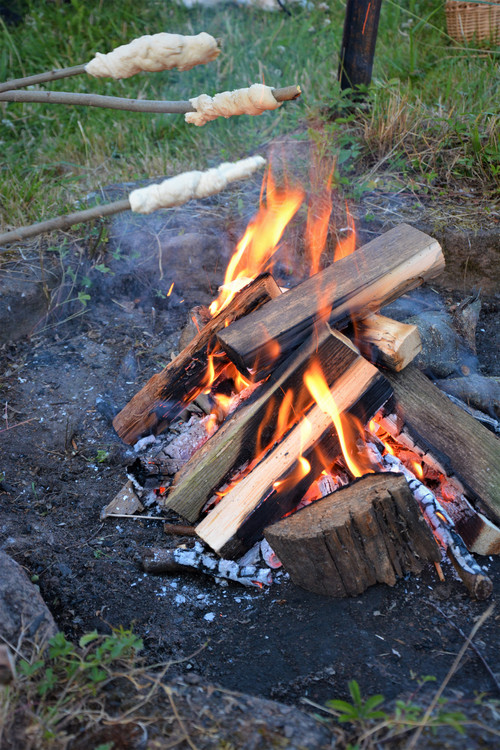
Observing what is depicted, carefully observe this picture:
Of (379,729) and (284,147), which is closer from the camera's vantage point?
(379,729)

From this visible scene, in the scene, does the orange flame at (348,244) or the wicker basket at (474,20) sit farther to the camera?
the wicker basket at (474,20)

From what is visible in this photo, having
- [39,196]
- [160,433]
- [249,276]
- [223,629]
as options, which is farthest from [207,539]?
[39,196]

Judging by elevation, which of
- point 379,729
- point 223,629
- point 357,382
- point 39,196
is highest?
point 39,196

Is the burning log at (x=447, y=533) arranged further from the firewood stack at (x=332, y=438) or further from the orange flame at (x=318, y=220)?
the orange flame at (x=318, y=220)

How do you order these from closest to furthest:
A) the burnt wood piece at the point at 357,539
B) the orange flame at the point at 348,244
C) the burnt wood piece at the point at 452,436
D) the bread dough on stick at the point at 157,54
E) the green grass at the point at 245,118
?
the bread dough on stick at the point at 157,54 < the burnt wood piece at the point at 357,539 < the burnt wood piece at the point at 452,436 < the orange flame at the point at 348,244 < the green grass at the point at 245,118

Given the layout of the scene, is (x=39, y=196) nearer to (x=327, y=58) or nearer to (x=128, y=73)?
(x=128, y=73)

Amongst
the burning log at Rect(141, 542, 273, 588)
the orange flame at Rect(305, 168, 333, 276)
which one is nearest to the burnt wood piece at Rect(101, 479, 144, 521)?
the burning log at Rect(141, 542, 273, 588)

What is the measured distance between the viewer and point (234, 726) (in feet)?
4.45

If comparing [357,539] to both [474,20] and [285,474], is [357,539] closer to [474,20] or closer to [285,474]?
[285,474]

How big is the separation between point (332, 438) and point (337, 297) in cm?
56

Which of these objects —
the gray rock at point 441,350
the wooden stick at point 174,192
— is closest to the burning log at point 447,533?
the gray rock at point 441,350

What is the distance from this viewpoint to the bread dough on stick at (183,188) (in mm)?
1603

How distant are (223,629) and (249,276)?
172 centimetres

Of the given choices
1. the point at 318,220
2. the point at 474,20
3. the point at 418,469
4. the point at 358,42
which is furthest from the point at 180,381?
the point at 474,20
